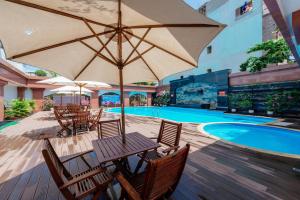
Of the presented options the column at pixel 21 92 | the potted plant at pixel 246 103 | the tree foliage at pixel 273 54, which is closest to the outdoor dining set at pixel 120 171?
the potted plant at pixel 246 103

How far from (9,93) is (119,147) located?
16.0 metres

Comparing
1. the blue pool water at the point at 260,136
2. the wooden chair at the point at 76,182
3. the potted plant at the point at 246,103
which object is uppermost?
the potted plant at the point at 246,103

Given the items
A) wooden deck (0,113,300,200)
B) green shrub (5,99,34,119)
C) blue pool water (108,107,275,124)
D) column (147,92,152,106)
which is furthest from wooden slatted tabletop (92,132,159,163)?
column (147,92,152,106)

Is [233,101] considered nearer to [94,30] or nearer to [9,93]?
[94,30]

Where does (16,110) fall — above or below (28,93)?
below

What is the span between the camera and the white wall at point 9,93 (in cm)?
1262

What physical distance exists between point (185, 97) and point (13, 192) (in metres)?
20.6

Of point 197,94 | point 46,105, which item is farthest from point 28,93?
point 197,94

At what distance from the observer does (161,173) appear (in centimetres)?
161

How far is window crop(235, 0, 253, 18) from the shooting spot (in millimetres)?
17344

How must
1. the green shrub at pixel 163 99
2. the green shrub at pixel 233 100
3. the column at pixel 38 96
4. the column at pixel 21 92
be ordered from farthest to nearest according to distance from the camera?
the green shrub at pixel 163 99
the column at pixel 38 96
the column at pixel 21 92
the green shrub at pixel 233 100

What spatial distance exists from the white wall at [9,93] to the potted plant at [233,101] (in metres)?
18.7

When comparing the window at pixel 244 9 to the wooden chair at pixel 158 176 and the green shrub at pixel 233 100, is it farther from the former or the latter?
the wooden chair at pixel 158 176

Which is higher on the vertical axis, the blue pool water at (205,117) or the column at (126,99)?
the column at (126,99)
